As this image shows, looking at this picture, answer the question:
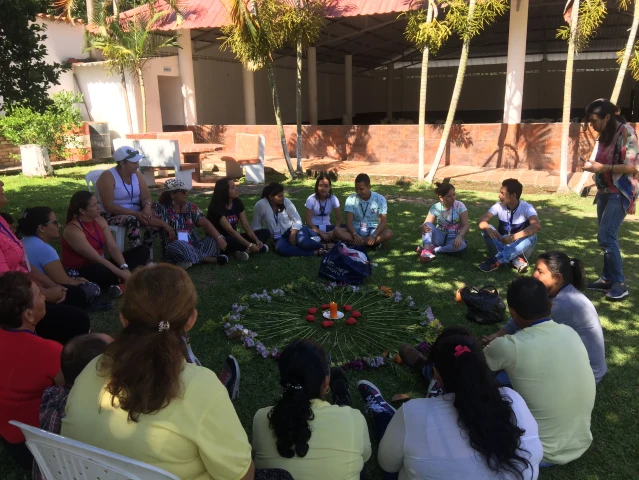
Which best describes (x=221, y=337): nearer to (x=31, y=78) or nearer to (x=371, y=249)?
(x=371, y=249)

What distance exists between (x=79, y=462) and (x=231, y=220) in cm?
481

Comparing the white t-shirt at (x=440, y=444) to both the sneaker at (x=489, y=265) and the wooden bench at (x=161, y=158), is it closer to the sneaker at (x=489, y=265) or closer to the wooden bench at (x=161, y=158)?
the sneaker at (x=489, y=265)

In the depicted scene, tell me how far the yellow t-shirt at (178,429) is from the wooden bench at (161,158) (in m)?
9.36

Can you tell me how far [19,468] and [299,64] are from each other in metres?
10.2

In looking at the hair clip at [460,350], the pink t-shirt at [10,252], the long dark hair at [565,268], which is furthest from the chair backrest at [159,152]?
the hair clip at [460,350]

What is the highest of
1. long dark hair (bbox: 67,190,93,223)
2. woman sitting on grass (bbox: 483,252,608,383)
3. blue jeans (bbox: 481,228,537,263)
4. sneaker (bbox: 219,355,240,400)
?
long dark hair (bbox: 67,190,93,223)

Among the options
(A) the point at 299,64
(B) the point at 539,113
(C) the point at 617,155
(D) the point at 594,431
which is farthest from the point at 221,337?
(B) the point at 539,113

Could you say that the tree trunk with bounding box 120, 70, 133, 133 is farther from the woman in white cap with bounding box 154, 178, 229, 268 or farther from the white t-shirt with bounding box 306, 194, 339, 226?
the white t-shirt with bounding box 306, 194, 339, 226

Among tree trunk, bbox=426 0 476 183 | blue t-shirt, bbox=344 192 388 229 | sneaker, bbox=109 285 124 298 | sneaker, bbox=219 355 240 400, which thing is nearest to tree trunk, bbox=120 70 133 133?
tree trunk, bbox=426 0 476 183

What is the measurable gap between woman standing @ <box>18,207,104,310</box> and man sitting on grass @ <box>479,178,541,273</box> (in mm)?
4360

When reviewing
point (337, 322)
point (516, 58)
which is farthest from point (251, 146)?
point (337, 322)

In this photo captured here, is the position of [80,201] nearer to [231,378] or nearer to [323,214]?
[231,378]

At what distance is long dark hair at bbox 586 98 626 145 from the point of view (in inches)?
180

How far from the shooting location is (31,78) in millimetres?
5992
